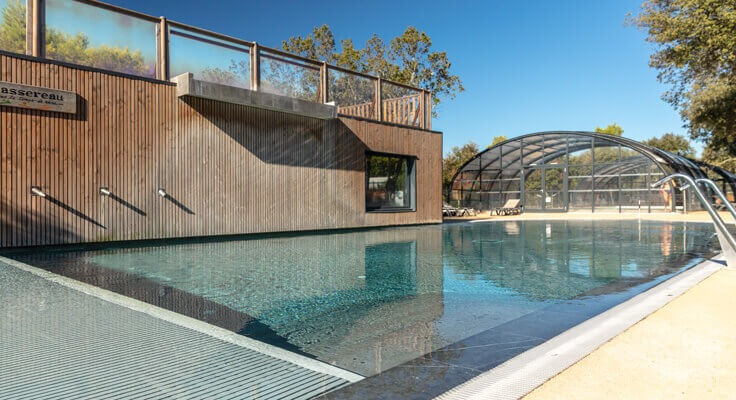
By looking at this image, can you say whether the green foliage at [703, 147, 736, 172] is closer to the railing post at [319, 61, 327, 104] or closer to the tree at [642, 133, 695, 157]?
the tree at [642, 133, 695, 157]

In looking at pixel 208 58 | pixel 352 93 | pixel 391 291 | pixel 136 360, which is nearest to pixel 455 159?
pixel 352 93

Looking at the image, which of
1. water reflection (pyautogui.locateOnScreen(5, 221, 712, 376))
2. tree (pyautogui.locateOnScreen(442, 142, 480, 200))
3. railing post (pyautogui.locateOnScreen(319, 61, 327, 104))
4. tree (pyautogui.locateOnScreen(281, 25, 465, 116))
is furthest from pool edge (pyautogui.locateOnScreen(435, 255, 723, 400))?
tree (pyautogui.locateOnScreen(442, 142, 480, 200))

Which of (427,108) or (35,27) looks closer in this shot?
(35,27)

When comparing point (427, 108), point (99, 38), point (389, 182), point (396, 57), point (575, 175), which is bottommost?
point (389, 182)

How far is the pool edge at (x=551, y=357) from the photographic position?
1.68m

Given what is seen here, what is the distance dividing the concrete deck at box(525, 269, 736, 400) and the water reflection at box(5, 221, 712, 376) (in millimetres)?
522

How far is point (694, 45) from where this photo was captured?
12938 millimetres

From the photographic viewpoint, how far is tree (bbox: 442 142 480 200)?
25.7m

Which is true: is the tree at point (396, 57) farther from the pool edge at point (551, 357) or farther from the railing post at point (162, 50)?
the pool edge at point (551, 357)

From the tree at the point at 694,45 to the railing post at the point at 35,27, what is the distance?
15428 millimetres

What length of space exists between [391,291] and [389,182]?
864 cm

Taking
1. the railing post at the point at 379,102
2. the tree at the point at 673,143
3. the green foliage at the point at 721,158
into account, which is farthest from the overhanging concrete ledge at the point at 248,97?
the tree at the point at 673,143

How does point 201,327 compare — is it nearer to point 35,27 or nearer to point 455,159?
point 35,27

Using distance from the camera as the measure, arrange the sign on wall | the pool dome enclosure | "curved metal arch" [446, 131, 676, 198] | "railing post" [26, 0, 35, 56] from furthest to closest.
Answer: the pool dome enclosure → "curved metal arch" [446, 131, 676, 198] → "railing post" [26, 0, 35, 56] → the sign on wall
